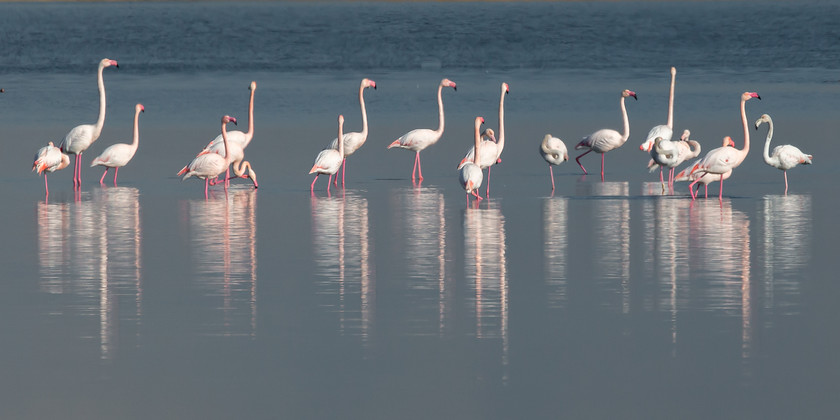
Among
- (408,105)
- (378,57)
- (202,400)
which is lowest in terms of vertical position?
(202,400)

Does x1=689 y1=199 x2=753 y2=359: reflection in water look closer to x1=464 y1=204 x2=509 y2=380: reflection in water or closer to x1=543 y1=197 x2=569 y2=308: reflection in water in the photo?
x1=543 y1=197 x2=569 y2=308: reflection in water

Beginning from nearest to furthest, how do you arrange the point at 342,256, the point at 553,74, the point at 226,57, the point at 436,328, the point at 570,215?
the point at 436,328 → the point at 342,256 → the point at 570,215 → the point at 553,74 → the point at 226,57

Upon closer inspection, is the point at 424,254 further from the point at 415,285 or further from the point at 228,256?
the point at 228,256

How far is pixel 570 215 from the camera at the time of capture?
1396 cm

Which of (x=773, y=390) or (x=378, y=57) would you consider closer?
(x=773, y=390)

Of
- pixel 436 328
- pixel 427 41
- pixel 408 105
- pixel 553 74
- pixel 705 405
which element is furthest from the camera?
pixel 427 41

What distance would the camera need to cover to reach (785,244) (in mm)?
11719

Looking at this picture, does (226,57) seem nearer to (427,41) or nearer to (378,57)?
(378,57)

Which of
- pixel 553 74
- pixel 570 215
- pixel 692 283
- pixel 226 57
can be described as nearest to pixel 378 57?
pixel 226 57

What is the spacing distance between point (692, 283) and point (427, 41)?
2344 inches

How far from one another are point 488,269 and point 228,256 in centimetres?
231

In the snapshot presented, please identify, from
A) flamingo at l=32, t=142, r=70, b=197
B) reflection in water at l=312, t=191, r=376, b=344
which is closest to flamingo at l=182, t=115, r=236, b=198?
reflection in water at l=312, t=191, r=376, b=344

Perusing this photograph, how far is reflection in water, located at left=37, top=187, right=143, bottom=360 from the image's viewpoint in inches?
351

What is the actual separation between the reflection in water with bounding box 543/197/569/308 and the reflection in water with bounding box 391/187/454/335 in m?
0.76
